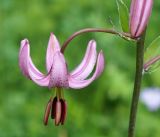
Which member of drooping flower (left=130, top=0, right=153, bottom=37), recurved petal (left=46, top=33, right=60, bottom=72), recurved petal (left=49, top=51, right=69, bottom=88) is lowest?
recurved petal (left=49, top=51, right=69, bottom=88)

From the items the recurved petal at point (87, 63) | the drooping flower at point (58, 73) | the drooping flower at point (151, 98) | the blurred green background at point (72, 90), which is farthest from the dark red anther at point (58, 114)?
the drooping flower at point (151, 98)

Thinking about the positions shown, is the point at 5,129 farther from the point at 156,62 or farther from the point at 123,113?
the point at 156,62

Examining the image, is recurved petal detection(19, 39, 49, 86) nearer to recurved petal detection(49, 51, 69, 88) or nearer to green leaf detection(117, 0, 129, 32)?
recurved petal detection(49, 51, 69, 88)

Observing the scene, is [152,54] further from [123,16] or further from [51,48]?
[51,48]

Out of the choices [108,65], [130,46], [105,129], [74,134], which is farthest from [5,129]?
[130,46]

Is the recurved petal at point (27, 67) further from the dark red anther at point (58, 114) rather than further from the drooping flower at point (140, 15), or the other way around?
the drooping flower at point (140, 15)

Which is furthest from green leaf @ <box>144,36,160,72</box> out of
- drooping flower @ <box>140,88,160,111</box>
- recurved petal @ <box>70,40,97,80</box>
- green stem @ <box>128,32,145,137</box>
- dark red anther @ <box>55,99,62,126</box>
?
drooping flower @ <box>140,88,160,111</box>

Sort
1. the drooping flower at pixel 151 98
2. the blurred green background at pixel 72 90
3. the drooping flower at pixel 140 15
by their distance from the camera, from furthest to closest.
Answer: the drooping flower at pixel 151 98, the blurred green background at pixel 72 90, the drooping flower at pixel 140 15
